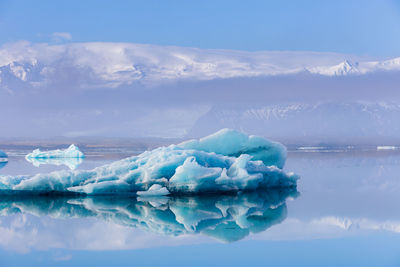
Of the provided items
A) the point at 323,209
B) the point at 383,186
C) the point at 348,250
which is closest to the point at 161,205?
the point at 323,209

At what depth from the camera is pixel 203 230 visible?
6621 millimetres

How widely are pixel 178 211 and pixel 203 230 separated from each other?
1577 mm

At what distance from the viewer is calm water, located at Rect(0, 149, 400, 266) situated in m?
5.35

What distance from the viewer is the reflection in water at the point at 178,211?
6.79m

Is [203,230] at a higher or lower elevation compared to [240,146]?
lower

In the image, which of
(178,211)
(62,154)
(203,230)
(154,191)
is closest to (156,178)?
(154,191)

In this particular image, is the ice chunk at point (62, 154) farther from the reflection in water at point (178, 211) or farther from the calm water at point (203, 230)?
the calm water at point (203, 230)

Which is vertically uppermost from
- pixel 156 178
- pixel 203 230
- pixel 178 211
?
pixel 156 178

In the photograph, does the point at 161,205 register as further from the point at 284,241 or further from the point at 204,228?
the point at 284,241

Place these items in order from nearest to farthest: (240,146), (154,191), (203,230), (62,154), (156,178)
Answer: (203,230)
(154,191)
(156,178)
(240,146)
(62,154)

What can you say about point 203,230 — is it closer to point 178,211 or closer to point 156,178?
point 178,211

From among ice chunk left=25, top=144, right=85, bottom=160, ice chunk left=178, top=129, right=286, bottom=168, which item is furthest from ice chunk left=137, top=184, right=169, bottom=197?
ice chunk left=25, top=144, right=85, bottom=160

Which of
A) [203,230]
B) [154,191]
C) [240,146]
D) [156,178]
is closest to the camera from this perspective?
[203,230]

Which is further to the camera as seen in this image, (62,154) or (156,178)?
(62,154)
